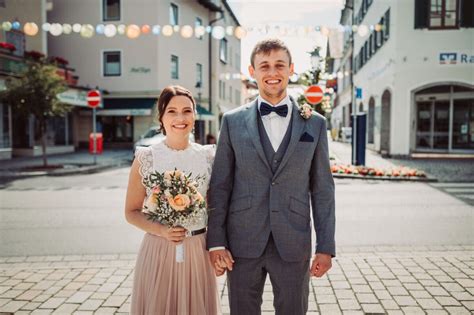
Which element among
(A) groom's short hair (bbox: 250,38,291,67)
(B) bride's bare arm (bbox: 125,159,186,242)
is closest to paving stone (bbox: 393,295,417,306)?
(B) bride's bare arm (bbox: 125,159,186,242)

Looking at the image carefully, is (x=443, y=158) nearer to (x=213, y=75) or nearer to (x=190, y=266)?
(x=190, y=266)

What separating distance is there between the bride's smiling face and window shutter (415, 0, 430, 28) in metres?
18.7

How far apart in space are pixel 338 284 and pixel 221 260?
2.17 m

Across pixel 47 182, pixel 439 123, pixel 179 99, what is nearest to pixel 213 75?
pixel 439 123

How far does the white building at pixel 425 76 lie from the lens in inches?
733

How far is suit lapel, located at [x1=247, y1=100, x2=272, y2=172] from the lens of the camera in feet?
8.44

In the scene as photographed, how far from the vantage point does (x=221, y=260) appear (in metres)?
2.62

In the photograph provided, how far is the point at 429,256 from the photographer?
529 centimetres

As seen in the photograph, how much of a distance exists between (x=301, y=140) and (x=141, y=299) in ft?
4.64

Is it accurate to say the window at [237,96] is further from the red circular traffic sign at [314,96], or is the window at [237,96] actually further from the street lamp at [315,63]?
the red circular traffic sign at [314,96]

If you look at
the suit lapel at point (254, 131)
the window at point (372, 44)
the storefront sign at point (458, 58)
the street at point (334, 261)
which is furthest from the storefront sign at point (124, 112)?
the suit lapel at point (254, 131)

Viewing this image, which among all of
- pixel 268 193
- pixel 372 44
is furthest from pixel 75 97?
pixel 268 193

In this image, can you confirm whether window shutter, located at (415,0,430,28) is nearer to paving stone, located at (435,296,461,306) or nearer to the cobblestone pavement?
the cobblestone pavement

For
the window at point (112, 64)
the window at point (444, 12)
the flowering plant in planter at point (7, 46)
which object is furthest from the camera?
the window at point (112, 64)
